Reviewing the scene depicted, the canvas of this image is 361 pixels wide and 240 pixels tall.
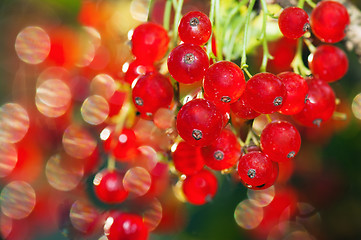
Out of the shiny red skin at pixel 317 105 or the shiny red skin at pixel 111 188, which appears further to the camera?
the shiny red skin at pixel 111 188

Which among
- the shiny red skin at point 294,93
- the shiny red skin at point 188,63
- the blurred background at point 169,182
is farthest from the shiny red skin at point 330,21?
the blurred background at point 169,182

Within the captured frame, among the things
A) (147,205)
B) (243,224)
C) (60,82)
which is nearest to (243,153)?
(147,205)

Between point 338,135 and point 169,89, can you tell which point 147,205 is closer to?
point 169,89

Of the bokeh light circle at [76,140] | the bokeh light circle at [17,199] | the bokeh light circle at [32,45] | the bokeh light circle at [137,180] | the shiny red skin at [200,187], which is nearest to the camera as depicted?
the shiny red skin at [200,187]

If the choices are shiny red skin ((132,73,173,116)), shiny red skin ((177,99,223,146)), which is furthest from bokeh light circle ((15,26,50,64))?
shiny red skin ((177,99,223,146))

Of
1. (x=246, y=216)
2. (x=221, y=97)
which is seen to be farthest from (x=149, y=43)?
(x=246, y=216)

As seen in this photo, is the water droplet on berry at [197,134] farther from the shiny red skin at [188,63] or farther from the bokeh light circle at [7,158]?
the bokeh light circle at [7,158]

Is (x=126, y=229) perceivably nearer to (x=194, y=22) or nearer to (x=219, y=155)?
(x=219, y=155)

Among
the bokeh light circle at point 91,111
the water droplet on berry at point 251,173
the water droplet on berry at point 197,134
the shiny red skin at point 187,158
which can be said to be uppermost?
the water droplet on berry at point 197,134
